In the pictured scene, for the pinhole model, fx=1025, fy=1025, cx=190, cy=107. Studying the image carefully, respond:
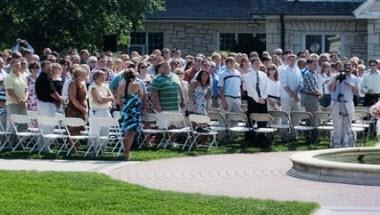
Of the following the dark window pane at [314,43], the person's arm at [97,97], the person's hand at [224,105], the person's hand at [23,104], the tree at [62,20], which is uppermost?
the tree at [62,20]

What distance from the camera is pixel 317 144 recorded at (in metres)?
21.8

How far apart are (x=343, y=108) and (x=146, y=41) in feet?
72.3

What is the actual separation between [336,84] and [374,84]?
11.1 ft

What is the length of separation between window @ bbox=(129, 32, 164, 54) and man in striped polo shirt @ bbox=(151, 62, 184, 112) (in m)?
20.9

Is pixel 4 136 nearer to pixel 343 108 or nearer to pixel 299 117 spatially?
pixel 299 117

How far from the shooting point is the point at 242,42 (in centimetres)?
4059

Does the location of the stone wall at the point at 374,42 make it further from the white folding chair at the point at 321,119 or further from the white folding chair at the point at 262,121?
the white folding chair at the point at 262,121

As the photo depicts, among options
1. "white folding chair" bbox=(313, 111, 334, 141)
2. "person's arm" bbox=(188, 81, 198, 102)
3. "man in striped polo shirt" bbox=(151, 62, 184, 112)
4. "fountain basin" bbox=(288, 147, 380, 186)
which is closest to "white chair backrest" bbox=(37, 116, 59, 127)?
"man in striped polo shirt" bbox=(151, 62, 184, 112)

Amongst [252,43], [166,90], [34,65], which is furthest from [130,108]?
[252,43]

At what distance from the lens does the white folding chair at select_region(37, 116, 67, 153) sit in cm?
1923

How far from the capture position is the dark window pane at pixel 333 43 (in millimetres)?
34594

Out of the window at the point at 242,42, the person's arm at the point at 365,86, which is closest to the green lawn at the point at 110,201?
the person's arm at the point at 365,86

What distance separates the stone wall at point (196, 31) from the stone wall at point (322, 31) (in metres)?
5.88

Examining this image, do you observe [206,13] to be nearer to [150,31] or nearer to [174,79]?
[150,31]
